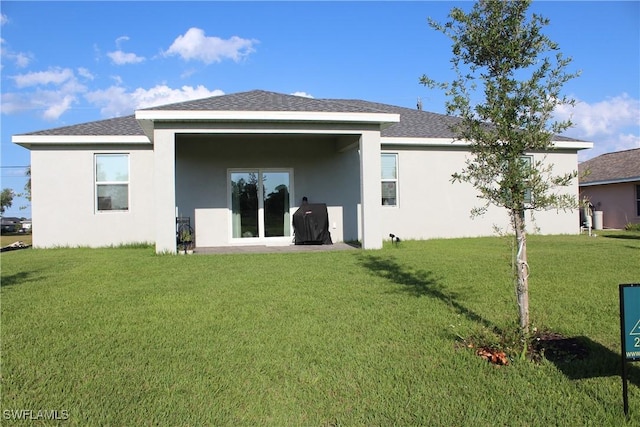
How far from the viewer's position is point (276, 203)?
1367cm

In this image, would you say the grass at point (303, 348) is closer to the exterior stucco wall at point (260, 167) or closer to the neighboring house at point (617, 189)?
the exterior stucco wall at point (260, 167)

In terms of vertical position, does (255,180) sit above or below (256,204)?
above

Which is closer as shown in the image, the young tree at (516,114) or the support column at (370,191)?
the young tree at (516,114)

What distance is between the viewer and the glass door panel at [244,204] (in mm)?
13438

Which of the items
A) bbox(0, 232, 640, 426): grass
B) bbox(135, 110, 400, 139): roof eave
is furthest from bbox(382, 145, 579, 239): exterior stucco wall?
bbox(0, 232, 640, 426): grass

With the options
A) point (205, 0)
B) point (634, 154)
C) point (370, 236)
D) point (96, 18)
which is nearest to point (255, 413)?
point (370, 236)

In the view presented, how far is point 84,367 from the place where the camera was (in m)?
3.73

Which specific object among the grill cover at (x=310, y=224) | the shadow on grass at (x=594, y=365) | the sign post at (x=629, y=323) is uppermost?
the grill cover at (x=310, y=224)

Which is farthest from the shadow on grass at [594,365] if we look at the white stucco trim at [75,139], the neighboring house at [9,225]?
the neighboring house at [9,225]

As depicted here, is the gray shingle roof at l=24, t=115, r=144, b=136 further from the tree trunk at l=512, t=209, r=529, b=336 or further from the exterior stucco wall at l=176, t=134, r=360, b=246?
the tree trunk at l=512, t=209, r=529, b=336

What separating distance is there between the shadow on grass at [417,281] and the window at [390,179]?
15.1 ft

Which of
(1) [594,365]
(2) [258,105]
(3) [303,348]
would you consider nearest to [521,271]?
(1) [594,365]

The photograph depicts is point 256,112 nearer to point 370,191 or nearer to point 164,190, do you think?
point 164,190

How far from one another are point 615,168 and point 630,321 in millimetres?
23706
